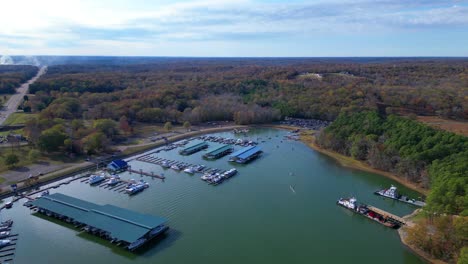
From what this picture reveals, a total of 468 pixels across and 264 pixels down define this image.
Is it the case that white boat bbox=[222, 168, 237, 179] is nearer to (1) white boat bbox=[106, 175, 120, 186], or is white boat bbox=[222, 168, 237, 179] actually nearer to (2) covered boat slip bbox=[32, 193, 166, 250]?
(1) white boat bbox=[106, 175, 120, 186]

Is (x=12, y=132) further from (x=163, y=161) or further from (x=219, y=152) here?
(x=219, y=152)

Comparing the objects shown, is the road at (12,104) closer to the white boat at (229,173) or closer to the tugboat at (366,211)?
the white boat at (229,173)

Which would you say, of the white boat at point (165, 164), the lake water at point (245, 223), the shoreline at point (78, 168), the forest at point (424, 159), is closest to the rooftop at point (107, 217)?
the lake water at point (245, 223)

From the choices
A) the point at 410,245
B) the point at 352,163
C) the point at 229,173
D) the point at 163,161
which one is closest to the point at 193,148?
the point at 163,161

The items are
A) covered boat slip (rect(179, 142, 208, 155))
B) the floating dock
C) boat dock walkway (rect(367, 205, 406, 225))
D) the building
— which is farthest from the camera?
covered boat slip (rect(179, 142, 208, 155))

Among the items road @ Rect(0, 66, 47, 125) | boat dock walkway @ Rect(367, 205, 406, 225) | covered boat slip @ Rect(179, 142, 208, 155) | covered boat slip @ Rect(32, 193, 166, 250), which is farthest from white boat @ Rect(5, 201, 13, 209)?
road @ Rect(0, 66, 47, 125)

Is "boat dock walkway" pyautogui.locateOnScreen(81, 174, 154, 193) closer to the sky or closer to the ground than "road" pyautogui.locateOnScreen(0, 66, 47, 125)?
closer to the ground

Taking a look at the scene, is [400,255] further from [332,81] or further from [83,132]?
[332,81]

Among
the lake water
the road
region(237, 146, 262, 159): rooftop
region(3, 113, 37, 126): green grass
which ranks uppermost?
the road
